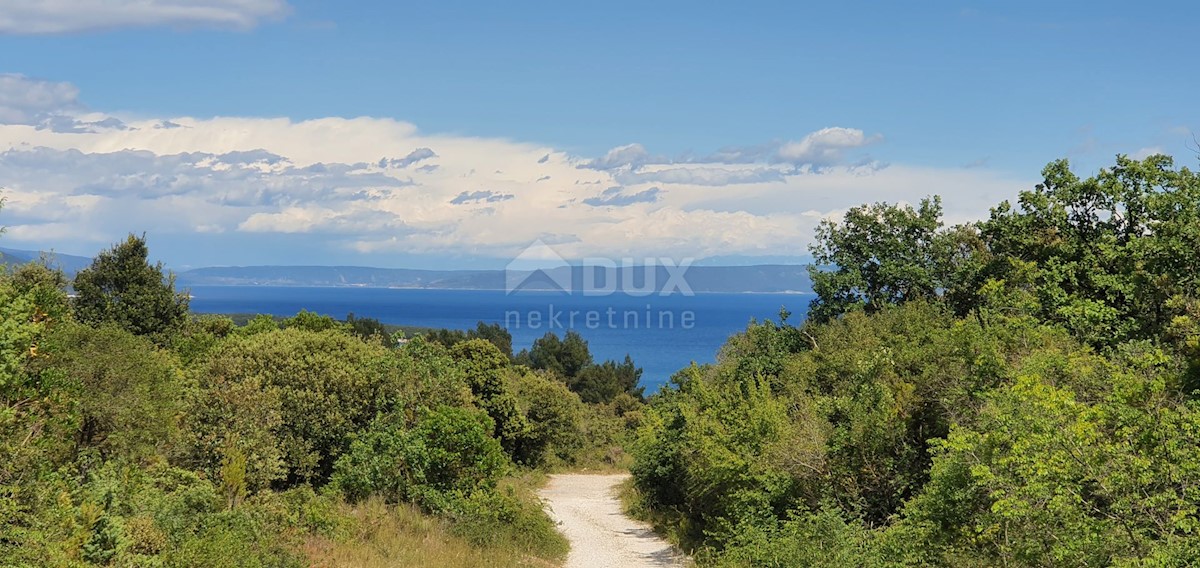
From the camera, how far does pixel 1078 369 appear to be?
15.1m

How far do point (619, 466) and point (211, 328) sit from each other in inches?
838

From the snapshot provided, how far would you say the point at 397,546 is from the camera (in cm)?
1956

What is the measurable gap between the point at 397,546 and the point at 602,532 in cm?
1004

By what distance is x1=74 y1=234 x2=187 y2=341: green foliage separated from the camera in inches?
1567

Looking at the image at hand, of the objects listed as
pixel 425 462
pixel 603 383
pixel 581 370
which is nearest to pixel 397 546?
pixel 425 462

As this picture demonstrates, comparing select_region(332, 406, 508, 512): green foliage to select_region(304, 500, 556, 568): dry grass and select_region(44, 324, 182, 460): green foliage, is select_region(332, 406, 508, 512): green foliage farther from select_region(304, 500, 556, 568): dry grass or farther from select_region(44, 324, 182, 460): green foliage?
select_region(44, 324, 182, 460): green foliage

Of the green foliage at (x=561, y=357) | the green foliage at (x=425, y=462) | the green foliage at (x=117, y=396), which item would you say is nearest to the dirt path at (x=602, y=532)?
the green foliage at (x=425, y=462)

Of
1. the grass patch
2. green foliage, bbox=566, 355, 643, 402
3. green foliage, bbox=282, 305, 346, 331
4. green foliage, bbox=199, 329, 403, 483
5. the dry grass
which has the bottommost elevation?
green foliage, bbox=566, 355, 643, 402

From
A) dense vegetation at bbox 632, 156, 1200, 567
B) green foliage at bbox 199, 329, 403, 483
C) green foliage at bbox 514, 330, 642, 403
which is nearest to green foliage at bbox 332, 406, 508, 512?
green foliage at bbox 199, 329, 403, 483

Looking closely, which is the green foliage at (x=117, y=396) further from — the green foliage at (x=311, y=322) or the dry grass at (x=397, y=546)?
the green foliage at (x=311, y=322)

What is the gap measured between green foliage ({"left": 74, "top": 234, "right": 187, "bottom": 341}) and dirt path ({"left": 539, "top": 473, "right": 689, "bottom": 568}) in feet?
56.2

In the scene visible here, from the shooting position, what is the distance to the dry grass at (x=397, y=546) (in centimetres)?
1812

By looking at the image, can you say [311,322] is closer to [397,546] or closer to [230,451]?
[230,451]

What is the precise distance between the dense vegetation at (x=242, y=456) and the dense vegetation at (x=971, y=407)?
5.51m
